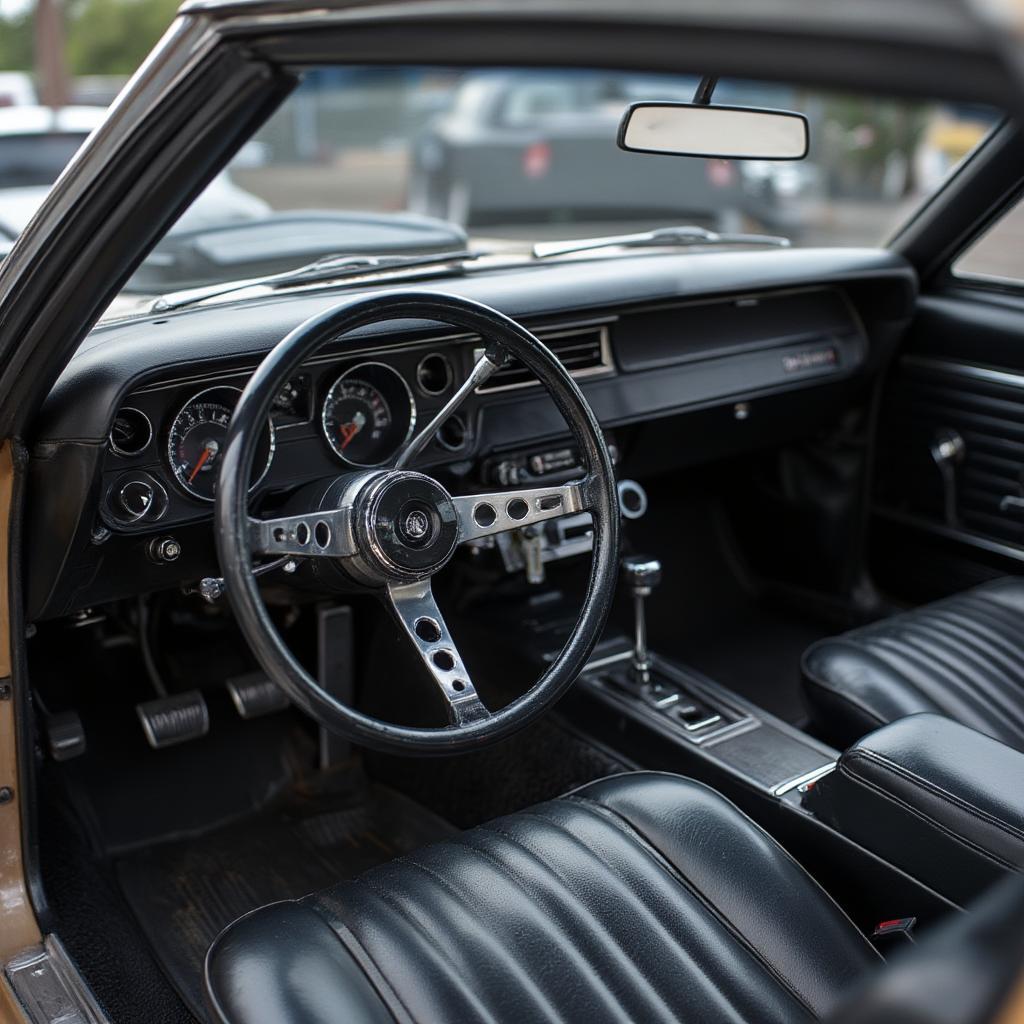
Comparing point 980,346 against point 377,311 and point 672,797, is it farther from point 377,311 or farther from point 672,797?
point 377,311

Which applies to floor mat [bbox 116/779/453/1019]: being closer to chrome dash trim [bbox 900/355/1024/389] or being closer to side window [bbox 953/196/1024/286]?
chrome dash trim [bbox 900/355/1024/389]

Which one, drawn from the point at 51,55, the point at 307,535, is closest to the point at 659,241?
the point at 307,535

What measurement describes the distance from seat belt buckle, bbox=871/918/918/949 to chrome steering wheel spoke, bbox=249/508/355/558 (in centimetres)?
101

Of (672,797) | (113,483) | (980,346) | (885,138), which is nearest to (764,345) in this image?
(980,346)

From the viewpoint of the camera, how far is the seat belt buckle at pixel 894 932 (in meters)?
1.80

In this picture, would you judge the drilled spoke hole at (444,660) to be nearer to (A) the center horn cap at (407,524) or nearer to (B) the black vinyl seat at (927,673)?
(A) the center horn cap at (407,524)

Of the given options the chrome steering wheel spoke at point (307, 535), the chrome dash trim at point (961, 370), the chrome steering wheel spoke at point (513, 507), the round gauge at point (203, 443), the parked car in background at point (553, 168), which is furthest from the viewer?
the parked car in background at point (553, 168)

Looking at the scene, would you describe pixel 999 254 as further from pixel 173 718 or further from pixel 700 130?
pixel 173 718

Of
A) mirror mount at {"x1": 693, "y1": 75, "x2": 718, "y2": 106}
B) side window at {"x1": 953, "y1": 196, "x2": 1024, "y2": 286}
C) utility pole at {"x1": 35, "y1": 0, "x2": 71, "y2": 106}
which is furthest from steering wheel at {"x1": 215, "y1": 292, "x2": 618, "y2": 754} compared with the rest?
utility pole at {"x1": 35, "y1": 0, "x2": 71, "y2": 106}

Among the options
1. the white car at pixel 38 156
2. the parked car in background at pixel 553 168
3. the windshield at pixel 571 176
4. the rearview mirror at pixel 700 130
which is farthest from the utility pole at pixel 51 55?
the rearview mirror at pixel 700 130

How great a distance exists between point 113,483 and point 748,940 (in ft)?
3.96

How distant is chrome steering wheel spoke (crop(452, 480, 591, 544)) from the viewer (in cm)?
183

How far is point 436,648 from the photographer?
1.78 metres

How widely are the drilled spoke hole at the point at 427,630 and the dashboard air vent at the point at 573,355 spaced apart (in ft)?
2.57
